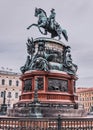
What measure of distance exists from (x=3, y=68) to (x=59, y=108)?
52938mm

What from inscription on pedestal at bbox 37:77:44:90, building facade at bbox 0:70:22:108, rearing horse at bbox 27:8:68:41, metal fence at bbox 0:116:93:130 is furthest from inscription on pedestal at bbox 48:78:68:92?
building facade at bbox 0:70:22:108

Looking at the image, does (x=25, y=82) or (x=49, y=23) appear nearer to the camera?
(x=25, y=82)

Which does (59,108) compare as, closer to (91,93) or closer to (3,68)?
(3,68)

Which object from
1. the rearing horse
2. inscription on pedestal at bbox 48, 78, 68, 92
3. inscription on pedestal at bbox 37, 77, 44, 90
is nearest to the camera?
inscription on pedestal at bbox 37, 77, 44, 90

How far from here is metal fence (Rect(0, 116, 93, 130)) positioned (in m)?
14.5

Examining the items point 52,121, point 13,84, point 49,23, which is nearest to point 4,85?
point 13,84

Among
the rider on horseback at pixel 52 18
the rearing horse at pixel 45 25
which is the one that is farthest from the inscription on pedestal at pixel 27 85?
the rider on horseback at pixel 52 18

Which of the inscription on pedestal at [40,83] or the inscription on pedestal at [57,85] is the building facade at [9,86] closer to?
the inscription on pedestal at [57,85]

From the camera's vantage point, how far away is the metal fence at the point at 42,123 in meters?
14.5

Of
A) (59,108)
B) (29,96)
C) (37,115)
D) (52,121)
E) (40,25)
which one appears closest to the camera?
(52,121)

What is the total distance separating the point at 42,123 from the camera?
15.1m

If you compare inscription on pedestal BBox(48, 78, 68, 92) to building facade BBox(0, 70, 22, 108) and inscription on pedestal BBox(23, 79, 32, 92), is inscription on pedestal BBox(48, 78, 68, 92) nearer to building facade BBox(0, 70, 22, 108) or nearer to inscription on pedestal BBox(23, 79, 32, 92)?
inscription on pedestal BBox(23, 79, 32, 92)

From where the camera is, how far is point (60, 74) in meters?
23.2

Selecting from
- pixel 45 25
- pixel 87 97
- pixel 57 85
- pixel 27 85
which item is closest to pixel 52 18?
pixel 45 25
